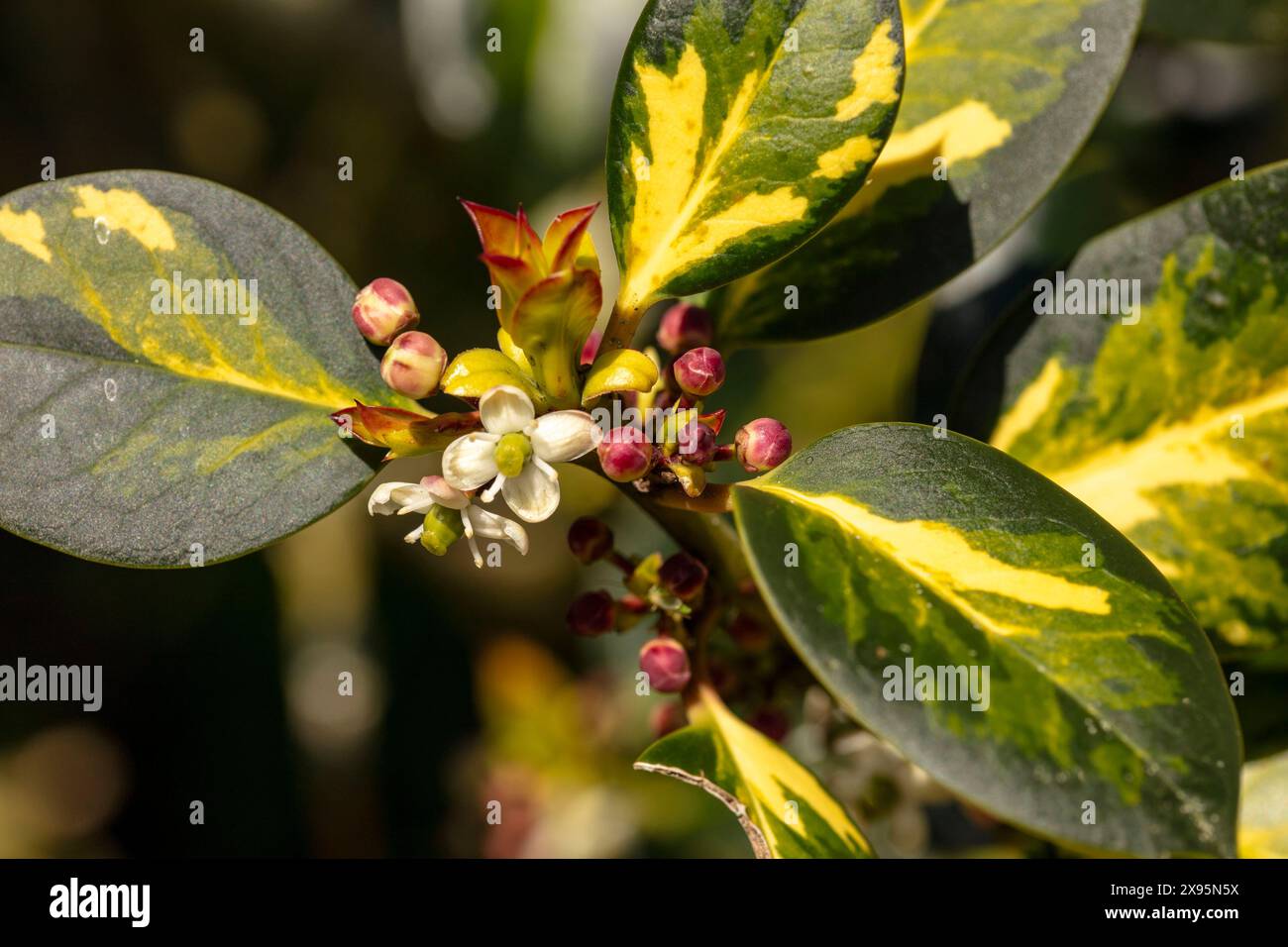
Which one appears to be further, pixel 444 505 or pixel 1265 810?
pixel 1265 810

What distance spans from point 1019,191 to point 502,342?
509 mm

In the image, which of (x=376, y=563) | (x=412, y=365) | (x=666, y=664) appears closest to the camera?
(x=412, y=365)

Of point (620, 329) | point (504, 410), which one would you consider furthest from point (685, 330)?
point (504, 410)

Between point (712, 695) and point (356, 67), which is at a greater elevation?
point (356, 67)

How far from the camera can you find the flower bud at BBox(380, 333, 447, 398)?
33.4 inches

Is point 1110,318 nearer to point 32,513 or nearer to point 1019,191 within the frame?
point 1019,191

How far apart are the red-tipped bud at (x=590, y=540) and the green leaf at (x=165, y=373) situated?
0.66 ft

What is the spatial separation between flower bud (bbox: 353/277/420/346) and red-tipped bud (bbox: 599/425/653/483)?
0.21 meters

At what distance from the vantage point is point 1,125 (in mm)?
2355

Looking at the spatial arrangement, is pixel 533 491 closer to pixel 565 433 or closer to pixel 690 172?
pixel 565 433

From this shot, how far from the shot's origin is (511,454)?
811mm

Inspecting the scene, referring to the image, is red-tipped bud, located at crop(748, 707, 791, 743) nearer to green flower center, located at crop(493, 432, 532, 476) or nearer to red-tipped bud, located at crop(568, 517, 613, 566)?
red-tipped bud, located at crop(568, 517, 613, 566)

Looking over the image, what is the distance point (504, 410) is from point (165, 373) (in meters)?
0.31

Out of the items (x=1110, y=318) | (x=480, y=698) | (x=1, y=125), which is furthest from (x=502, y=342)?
(x=1, y=125)
